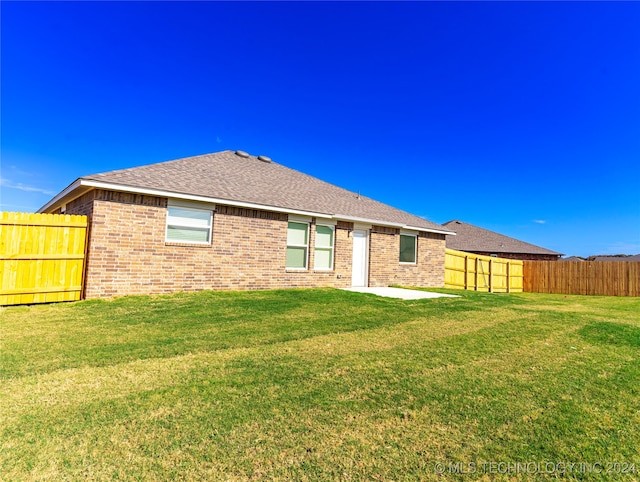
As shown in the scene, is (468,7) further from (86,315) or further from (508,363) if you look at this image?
(86,315)

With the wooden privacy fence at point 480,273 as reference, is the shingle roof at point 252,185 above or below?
above

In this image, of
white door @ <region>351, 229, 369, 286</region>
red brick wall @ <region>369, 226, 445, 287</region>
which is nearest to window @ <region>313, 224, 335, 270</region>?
white door @ <region>351, 229, 369, 286</region>

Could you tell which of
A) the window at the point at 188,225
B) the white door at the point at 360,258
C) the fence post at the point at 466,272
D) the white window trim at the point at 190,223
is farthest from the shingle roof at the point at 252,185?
the fence post at the point at 466,272

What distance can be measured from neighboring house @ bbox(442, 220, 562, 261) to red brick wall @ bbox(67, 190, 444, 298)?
714 inches

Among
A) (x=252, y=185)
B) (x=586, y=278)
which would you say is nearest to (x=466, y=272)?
(x=586, y=278)

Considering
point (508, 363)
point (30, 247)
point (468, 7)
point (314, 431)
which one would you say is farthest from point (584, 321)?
point (30, 247)

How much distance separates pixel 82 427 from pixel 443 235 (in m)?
16.7

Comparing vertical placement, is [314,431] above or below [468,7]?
below

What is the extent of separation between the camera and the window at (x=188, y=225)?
9.77m

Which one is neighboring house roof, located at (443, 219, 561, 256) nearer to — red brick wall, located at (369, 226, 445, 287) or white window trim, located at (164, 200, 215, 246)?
red brick wall, located at (369, 226, 445, 287)

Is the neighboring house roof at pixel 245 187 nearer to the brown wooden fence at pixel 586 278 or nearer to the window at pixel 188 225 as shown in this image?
the window at pixel 188 225

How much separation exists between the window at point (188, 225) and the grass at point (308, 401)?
3707 millimetres

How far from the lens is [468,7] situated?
38.6ft

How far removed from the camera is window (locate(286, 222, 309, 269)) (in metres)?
12.1
